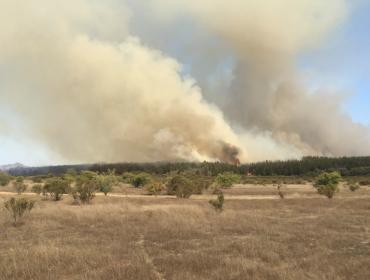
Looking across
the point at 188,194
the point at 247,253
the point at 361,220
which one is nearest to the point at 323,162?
the point at 188,194

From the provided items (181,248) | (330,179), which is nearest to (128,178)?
(330,179)

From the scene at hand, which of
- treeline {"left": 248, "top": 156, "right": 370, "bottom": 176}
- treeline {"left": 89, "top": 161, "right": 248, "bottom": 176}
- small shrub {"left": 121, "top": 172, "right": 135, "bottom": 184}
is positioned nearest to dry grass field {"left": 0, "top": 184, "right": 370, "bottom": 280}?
small shrub {"left": 121, "top": 172, "right": 135, "bottom": 184}

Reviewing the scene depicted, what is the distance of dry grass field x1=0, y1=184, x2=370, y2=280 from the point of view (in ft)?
25.2

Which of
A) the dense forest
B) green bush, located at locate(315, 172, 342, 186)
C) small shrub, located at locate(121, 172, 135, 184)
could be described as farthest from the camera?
the dense forest

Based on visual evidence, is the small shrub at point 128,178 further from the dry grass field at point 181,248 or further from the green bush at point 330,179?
the dry grass field at point 181,248

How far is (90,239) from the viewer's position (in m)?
12.1

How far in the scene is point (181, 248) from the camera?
34.9 feet

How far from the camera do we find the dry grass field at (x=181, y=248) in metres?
7.69

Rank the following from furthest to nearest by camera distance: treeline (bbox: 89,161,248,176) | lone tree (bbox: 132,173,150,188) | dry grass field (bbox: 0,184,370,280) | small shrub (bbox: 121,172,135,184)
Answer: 1. treeline (bbox: 89,161,248,176)
2. small shrub (bbox: 121,172,135,184)
3. lone tree (bbox: 132,173,150,188)
4. dry grass field (bbox: 0,184,370,280)

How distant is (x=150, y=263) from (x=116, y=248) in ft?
7.22

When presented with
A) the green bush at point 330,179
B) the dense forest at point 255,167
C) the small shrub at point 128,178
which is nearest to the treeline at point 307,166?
the dense forest at point 255,167

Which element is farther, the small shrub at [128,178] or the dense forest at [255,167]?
the dense forest at [255,167]

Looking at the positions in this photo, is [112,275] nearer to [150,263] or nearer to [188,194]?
[150,263]

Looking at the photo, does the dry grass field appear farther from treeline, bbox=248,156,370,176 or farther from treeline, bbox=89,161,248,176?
treeline, bbox=248,156,370,176
